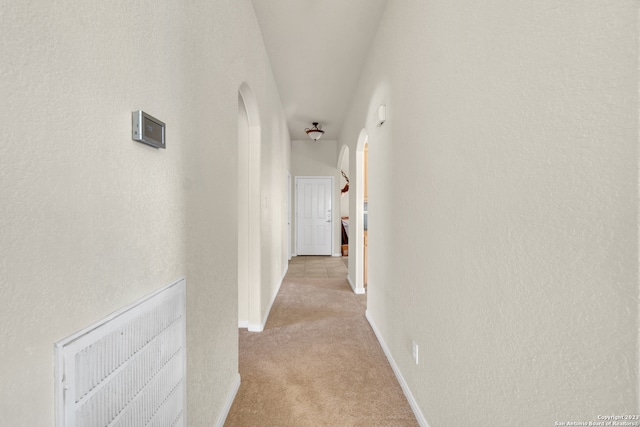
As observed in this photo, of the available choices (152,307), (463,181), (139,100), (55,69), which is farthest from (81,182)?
(463,181)

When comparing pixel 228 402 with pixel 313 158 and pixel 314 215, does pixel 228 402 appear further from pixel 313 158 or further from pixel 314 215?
pixel 313 158

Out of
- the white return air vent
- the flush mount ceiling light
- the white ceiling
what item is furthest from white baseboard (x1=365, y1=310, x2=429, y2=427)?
the flush mount ceiling light

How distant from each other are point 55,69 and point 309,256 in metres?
7.13

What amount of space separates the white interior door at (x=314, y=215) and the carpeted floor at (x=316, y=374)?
12.8 feet

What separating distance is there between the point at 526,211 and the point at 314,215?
6.86 metres

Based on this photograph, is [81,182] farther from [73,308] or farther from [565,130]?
[565,130]

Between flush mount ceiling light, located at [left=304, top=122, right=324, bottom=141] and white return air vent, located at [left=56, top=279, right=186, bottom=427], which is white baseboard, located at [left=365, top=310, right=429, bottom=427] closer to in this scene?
white return air vent, located at [left=56, top=279, right=186, bottom=427]

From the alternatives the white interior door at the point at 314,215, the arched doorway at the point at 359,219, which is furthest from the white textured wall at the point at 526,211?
the white interior door at the point at 314,215

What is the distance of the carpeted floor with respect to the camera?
1805 mm

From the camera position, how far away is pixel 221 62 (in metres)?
1.69

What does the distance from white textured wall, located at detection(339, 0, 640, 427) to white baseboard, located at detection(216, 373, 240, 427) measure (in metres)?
1.04

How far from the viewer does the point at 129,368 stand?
34.7 inches

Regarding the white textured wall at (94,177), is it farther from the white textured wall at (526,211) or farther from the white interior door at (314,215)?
the white interior door at (314,215)

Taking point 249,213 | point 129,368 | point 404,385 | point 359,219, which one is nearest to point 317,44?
point 249,213
